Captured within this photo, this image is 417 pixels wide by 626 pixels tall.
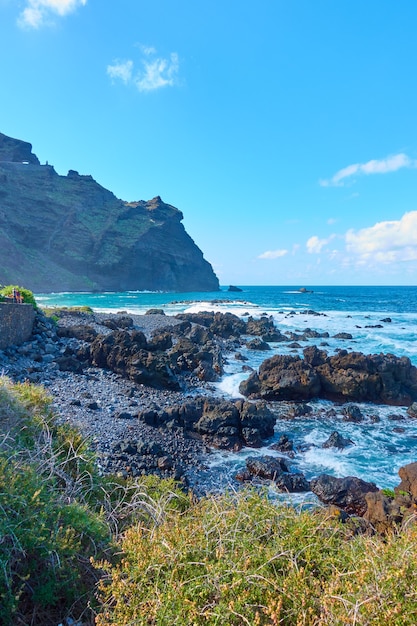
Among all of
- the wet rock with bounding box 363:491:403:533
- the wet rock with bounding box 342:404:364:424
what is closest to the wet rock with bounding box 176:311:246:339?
the wet rock with bounding box 342:404:364:424

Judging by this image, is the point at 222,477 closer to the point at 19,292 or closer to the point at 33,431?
the point at 33,431

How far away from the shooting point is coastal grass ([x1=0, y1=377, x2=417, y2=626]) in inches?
90.6

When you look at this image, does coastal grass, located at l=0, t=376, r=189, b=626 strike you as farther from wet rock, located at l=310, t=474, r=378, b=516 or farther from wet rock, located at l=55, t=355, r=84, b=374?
wet rock, located at l=55, t=355, r=84, b=374

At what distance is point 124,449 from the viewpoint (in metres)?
8.57

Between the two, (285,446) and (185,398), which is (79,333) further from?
(285,446)

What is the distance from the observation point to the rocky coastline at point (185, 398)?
8.36 meters

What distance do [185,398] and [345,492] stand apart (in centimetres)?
640

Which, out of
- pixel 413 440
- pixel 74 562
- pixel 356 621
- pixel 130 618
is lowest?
pixel 413 440

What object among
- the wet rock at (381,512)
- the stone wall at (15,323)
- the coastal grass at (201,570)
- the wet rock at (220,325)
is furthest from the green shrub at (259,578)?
the wet rock at (220,325)

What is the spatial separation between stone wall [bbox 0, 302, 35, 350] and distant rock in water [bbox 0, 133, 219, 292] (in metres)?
76.1

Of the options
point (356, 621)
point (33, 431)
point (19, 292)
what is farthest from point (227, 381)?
point (356, 621)

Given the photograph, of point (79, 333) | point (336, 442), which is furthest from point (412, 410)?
point (79, 333)

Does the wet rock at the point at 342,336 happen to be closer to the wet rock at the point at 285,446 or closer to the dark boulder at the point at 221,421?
the dark boulder at the point at 221,421

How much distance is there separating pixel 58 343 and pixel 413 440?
1368 centimetres
